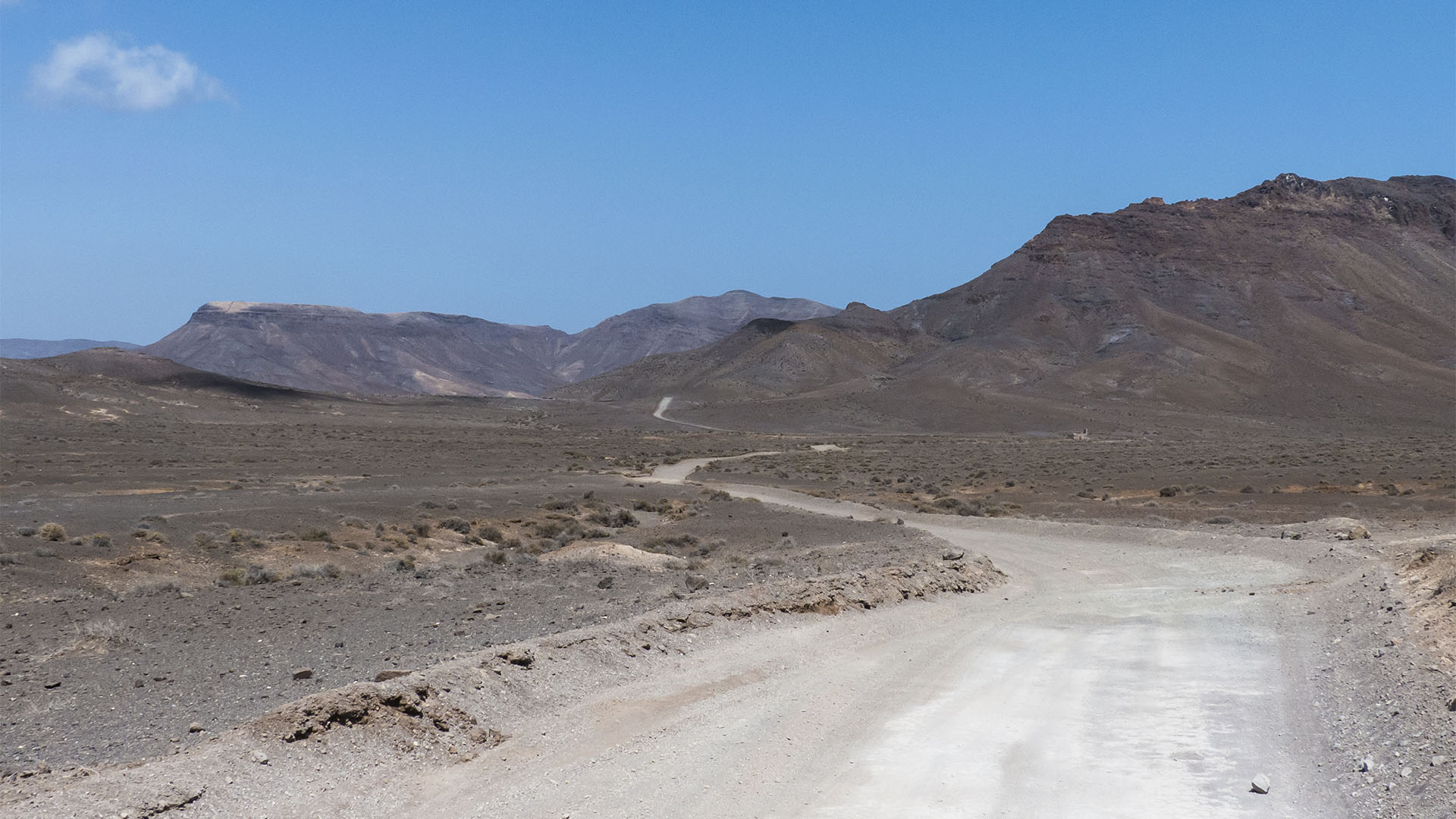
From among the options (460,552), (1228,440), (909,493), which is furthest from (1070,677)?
(1228,440)

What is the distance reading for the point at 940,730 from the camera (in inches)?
365

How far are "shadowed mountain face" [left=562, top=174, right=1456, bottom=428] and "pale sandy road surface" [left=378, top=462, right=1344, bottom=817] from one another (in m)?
96.9

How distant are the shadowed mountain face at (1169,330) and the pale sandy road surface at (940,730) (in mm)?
96872

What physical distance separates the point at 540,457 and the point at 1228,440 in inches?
2138

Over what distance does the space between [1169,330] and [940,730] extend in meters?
146

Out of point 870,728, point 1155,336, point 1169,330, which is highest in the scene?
point 1169,330

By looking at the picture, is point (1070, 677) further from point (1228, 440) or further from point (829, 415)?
point (829, 415)

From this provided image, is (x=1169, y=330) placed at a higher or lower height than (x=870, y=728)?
higher

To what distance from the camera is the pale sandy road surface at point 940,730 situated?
752 centimetres

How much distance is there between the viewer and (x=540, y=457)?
62.2m

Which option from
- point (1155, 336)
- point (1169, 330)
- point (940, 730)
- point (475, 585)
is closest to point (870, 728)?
point (940, 730)

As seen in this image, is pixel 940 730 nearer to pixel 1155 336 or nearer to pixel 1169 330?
pixel 1155 336

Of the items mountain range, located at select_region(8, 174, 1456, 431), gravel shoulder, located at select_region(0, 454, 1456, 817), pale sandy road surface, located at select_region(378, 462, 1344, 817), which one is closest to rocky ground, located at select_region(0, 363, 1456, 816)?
gravel shoulder, located at select_region(0, 454, 1456, 817)

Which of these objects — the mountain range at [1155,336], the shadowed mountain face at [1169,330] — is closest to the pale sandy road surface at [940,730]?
the mountain range at [1155,336]
